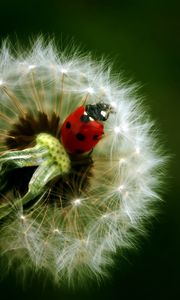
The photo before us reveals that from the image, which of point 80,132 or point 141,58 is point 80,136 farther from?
point 141,58

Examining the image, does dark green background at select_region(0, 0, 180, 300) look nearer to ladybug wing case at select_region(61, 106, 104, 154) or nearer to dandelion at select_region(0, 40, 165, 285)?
dandelion at select_region(0, 40, 165, 285)

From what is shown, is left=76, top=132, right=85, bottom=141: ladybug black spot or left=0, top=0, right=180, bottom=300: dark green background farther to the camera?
left=0, top=0, right=180, bottom=300: dark green background

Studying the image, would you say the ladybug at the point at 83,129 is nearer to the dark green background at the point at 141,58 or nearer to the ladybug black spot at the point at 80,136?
the ladybug black spot at the point at 80,136

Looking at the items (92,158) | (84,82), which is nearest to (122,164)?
(92,158)

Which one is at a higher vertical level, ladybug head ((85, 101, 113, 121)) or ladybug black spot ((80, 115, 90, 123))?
ladybug head ((85, 101, 113, 121))

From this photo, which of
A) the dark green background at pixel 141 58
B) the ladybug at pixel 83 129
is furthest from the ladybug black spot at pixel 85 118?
the dark green background at pixel 141 58

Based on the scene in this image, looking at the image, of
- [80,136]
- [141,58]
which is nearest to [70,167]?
[80,136]

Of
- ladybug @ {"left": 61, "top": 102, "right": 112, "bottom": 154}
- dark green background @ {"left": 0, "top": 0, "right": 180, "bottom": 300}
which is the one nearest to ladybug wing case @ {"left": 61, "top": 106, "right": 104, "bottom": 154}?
ladybug @ {"left": 61, "top": 102, "right": 112, "bottom": 154}
